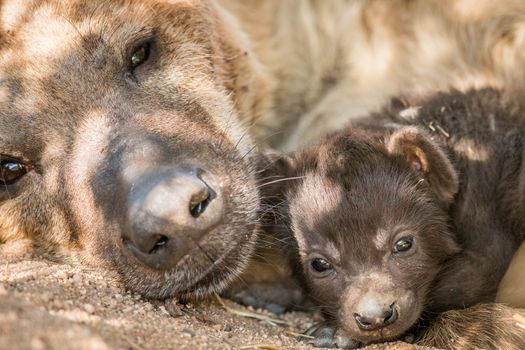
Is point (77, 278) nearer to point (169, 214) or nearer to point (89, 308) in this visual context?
point (89, 308)

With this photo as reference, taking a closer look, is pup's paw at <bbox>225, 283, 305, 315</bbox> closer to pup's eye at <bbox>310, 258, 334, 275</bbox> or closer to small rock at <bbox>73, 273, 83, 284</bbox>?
pup's eye at <bbox>310, 258, 334, 275</bbox>

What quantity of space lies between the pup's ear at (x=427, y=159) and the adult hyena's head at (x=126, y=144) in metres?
0.65

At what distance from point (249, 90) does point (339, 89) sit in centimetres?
58

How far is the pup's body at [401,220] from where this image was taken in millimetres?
2820

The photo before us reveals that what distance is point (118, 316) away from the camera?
2.49 meters

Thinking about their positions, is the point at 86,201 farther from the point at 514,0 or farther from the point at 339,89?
the point at 514,0

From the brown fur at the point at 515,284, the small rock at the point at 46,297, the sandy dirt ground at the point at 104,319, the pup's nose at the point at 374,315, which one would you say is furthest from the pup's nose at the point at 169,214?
the brown fur at the point at 515,284

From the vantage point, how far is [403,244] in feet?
9.42

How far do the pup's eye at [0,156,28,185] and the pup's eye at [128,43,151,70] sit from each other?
2.12 ft

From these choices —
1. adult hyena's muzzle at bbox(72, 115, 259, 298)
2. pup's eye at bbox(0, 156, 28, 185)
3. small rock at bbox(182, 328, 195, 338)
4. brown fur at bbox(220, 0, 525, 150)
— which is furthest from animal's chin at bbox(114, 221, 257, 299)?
brown fur at bbox(220, 0, 525, 150)

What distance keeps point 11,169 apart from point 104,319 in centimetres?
114

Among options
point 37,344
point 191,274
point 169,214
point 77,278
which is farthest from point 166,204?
point 37,344

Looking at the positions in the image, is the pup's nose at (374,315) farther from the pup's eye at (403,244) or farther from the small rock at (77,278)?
the small rock at (77,278)

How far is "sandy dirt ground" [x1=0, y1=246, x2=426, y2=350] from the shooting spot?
1.96 meters
